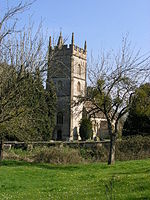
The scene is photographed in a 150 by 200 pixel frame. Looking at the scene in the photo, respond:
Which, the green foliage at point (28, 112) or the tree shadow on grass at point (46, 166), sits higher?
the green foliage at point (28, 112)

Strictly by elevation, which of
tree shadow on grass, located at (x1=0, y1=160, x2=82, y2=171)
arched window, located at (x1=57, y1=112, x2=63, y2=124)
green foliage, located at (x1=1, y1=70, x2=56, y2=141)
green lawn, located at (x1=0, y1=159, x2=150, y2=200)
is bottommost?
tree shadow on grass, located at (x1=0, y1=160, x2=82, y2=171)

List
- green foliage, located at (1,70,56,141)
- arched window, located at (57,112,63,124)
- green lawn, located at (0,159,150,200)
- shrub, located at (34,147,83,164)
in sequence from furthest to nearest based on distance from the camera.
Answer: arched window, located at (57,112,63,124) < shrub, located at (34,147,83,164) < green foliage, located at (1,70,56,141) < green lawn, located at (0,159,150,200)

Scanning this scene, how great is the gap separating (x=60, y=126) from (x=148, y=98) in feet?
145

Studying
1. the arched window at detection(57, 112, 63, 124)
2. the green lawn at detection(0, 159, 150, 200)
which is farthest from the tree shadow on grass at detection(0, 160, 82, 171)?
the arched window at detection(57, 112, 63, 124)

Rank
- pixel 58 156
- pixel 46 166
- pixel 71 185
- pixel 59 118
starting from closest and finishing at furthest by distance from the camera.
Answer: pixel 71 185 < pixel 46 166 < pixel 58 156 < pixel 59 118

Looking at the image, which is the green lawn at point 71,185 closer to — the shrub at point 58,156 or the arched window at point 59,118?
the shrub at point 58,156

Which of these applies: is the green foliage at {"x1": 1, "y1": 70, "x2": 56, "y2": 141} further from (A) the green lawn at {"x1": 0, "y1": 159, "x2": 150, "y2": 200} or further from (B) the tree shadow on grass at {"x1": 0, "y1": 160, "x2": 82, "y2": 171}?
(A) the green lawn at {"x1": 0, "y1": 159, "x2": 150, "y2": 200}

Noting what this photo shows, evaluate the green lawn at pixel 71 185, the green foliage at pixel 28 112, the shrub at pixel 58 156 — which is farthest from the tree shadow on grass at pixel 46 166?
the green foliage at pixel 28 112

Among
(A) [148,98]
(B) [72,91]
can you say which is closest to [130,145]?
(A) [148,98]

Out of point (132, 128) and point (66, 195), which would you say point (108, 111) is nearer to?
point (66, 195)

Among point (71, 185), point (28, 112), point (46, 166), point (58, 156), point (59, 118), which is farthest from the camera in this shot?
point (59, 118)

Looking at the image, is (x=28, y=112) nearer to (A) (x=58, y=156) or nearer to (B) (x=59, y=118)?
(A) (x=58, y=156)

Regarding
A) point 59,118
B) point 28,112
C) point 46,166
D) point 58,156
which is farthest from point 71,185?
point 59,118

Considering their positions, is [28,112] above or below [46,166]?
above
